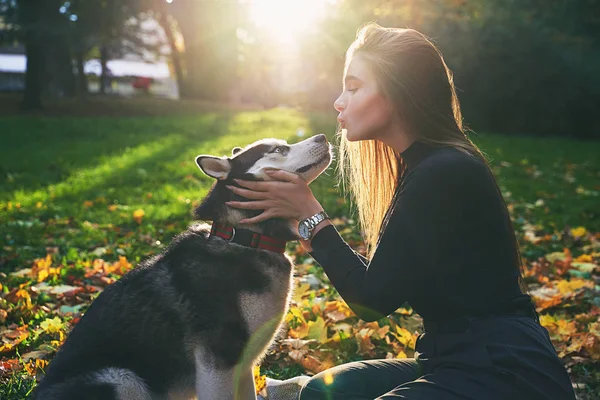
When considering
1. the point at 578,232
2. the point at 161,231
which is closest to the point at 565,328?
the point at 578,232

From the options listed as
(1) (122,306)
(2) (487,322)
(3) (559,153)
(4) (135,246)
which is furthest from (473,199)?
(3) (559,153)

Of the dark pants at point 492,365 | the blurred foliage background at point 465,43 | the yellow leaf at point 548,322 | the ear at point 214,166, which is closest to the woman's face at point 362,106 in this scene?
the ear at point 214,166

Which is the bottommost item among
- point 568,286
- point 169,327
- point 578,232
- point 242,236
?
point 578,232

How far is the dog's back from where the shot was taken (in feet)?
9.66

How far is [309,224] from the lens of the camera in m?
3.13

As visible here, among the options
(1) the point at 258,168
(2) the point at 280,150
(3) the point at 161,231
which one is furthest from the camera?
(3) the point at 161,231

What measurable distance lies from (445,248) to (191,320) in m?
1.42

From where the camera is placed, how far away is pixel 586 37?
81.3ft

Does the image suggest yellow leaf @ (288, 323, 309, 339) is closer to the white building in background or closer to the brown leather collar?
the brown leather collar

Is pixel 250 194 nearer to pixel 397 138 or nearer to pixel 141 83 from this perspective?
pixel 397 138

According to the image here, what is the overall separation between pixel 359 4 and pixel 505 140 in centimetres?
690

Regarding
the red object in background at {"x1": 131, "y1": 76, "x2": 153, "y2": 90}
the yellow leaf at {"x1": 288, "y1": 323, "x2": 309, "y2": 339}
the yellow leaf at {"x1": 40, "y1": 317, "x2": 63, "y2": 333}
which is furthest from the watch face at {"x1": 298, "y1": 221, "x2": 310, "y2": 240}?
the red object in background at {"x1": 131, "y1": 76, "x2": 153, "y2": 90}

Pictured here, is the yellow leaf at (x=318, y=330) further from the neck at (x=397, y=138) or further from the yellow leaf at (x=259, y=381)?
the neck at (x=397, y=138)

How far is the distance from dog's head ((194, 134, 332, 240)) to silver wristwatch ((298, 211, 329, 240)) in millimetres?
247
